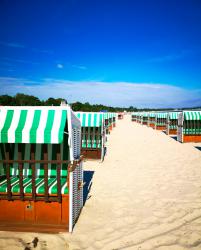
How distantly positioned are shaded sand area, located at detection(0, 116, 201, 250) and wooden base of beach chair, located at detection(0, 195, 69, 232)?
0.19 metres

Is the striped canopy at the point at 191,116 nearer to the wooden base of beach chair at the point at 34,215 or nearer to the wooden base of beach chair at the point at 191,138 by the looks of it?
the wooden base of beach chair at the point at 191,138

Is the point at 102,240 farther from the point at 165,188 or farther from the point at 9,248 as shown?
the point at 165,188

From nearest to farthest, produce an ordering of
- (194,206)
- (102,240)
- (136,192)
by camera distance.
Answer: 1. (102,240)
2. (194,206)
3. (136,192)

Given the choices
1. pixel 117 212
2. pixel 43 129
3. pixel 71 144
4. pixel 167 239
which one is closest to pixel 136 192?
pixel 117 212

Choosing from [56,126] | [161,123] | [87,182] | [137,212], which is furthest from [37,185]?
[161,123]

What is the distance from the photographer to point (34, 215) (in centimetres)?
438

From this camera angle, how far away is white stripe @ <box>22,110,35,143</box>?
4.18m

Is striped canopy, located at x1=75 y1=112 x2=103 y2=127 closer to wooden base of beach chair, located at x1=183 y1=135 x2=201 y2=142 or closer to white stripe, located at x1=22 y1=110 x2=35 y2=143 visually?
white stripe, located at x1=22 y1=110 x2=35 y2=143

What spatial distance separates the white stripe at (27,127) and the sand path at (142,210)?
1987 mm

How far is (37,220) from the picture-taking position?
438 cm

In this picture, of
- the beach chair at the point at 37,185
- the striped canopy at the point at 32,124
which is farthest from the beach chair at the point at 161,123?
the striped canopy at the point at 32,124

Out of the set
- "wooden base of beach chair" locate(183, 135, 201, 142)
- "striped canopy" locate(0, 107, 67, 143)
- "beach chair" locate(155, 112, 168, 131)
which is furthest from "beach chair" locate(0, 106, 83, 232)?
"beach chair" locate(155, 112, 168, 131)

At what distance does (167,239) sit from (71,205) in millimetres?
1873

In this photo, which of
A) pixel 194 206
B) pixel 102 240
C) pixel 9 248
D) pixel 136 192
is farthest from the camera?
pixel 136 192
